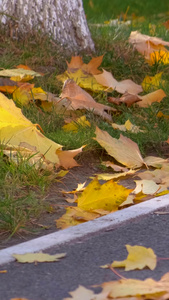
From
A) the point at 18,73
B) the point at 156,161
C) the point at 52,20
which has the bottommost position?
the point at 156,161

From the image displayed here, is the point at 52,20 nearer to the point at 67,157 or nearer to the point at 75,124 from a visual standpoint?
the point at 75,124

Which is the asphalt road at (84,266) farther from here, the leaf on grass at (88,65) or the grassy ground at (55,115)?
the leaf on grass at (88,65)

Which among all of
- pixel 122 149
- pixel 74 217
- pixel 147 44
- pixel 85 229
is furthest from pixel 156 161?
pixel 147 44

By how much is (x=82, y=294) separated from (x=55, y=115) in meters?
2.30

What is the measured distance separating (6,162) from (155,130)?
1.29 metres

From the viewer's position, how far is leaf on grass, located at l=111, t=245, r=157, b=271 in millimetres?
2382

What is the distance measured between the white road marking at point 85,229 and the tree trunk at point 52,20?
2.64 meters

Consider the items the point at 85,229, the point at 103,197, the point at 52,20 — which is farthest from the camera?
the point at 52,20

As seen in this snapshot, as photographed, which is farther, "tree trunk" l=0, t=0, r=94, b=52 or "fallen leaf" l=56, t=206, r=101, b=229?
"tree trunk" l=0, t=0, r=94, b=52

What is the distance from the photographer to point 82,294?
6.98 ft

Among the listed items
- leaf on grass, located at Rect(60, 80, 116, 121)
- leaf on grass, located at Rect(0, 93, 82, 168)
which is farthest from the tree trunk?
leaf on grass, located at Rect(0, 93, 82, 168)

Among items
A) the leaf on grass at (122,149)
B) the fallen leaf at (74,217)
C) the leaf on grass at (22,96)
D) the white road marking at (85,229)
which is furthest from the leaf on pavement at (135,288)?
the leaf on grass at (22,96)

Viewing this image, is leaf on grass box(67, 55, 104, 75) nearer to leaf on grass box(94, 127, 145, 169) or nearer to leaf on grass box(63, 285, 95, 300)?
leaf on grass box(94, 127, 145, 169)

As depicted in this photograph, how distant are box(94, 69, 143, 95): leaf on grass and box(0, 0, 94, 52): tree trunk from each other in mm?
671
